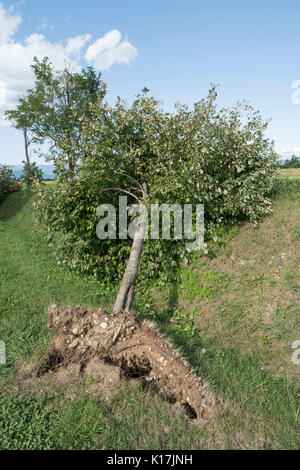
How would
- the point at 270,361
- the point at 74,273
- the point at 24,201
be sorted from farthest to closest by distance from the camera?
the point at 24,201 < the point at 74,273 < the point at 270,361

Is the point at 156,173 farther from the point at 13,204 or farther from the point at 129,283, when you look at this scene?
the point at 13,204

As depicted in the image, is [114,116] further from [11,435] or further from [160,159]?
[11,435]

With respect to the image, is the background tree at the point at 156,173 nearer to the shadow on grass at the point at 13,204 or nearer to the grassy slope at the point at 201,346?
the grassy slope at the point at 201,346

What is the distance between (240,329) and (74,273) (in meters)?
4.78

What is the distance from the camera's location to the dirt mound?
3.90 meters

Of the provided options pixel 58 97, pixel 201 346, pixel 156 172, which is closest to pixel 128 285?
pixel 201 346

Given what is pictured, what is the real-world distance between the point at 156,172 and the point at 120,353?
15.8 feet

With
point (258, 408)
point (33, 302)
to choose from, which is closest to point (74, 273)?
point (33, 302)

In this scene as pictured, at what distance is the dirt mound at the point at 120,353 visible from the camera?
3896 millimetres

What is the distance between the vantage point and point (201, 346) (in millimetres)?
5703

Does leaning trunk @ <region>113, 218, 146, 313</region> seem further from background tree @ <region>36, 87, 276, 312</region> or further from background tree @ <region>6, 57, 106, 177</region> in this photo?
background tree @ <region>6, 57, 106, 177</region>

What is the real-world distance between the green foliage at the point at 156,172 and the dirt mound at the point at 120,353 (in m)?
3.16

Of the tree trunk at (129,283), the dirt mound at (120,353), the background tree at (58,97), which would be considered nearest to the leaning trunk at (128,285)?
the tree trunk at (129,283)

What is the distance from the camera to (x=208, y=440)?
306 centimetres
